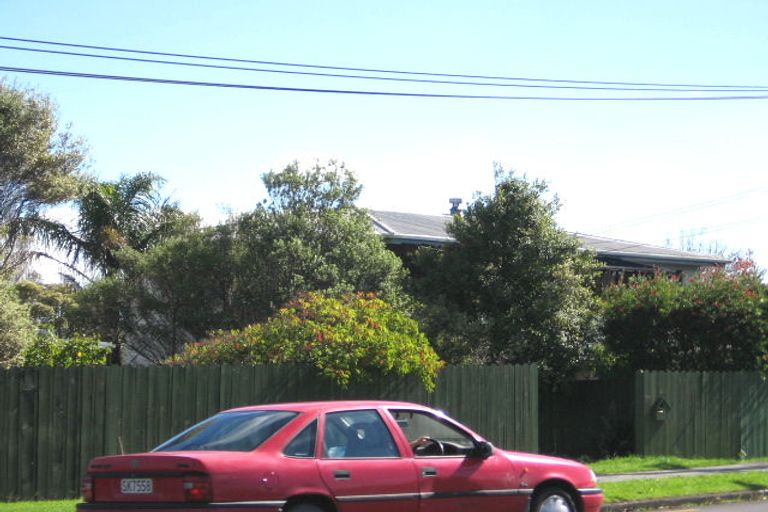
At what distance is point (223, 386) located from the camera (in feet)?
48.6

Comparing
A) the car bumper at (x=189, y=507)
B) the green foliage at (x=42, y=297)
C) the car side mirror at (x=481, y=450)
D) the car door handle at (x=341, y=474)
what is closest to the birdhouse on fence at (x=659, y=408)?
the car side mirror at (x=481, y=450)

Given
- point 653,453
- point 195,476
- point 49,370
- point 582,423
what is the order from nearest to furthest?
point 195,476 → point 49,370 → point 653,453 → point 582,423

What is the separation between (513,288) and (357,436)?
13284 mm

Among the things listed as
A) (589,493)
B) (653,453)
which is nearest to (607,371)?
(653,453)

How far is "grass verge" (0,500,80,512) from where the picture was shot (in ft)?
40.0

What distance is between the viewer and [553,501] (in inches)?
388

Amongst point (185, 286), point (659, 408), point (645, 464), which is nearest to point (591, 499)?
point (645, 464)

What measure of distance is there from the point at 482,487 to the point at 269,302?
13.5 m

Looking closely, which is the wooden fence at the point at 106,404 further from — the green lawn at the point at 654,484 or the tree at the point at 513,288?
the tree at the point at 513,288

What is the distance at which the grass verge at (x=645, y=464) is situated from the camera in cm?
1781

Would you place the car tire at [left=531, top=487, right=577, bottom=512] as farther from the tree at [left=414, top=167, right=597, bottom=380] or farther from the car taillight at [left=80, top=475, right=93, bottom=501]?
the tree at [left=414, top=167, right=597, bottom=380]

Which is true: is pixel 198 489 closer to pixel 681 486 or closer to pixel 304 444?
pixel 304 444

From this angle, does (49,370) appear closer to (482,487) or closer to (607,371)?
(482,487)

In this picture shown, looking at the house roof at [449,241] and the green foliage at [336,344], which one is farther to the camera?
the house roof at [449,241]
